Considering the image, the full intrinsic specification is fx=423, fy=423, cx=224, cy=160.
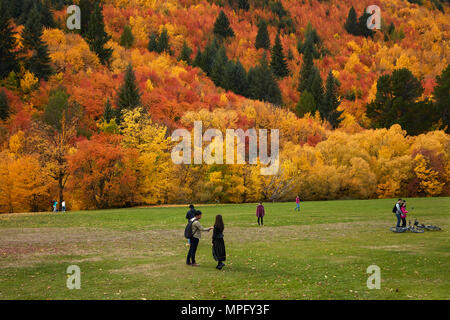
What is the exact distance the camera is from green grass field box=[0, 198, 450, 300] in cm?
1262

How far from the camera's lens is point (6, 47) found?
10431 centimetres

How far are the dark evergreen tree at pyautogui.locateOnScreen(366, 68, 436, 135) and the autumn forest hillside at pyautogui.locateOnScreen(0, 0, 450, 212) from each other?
0.28 m

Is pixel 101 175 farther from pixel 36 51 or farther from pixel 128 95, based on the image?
pixel 36 51

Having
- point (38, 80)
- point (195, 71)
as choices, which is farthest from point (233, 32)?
point (38, 80)

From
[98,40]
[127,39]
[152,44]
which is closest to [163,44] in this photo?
[152,44]

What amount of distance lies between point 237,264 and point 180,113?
287ft

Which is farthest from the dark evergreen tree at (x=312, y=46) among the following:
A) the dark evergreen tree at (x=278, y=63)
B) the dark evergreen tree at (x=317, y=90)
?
the dark evergreen tree at (x=317, y=90)

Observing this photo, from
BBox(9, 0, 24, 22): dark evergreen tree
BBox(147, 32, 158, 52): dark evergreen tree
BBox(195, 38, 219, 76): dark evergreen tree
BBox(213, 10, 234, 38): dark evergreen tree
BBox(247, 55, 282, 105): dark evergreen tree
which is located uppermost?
BBox(213, 10, 234, 38): dark evergreen tree

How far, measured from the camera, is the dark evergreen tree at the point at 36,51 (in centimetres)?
10719

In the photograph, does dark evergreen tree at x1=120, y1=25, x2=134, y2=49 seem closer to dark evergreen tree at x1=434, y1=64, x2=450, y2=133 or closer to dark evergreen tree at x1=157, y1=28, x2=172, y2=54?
dark evergreen tree at x1=157, y1=28, x2=172, y2=54

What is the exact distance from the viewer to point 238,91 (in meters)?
136

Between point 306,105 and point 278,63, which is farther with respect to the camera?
point 278,63

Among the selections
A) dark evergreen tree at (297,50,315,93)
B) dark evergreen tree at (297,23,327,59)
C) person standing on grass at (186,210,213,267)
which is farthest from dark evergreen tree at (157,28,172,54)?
person standing on grass at (186,210,213,267)
